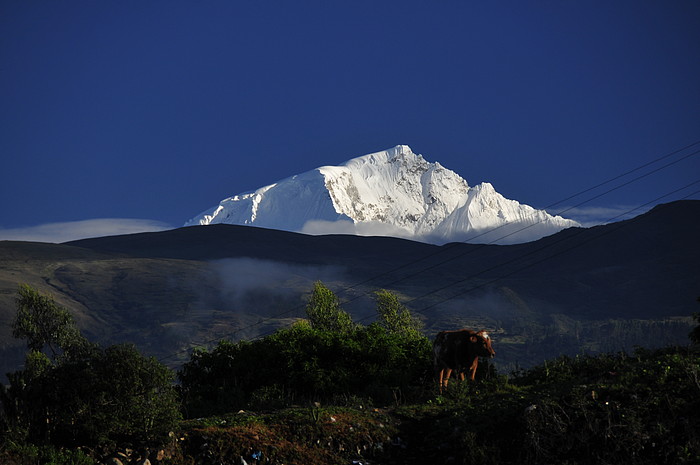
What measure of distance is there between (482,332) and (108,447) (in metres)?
18.8

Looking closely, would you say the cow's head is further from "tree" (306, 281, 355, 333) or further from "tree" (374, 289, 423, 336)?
"tree" (374, 289, 423, 336)

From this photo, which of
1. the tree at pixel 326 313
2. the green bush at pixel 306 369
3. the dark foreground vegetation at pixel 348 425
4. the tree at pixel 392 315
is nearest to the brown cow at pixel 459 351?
the green bush at pixel 306 369

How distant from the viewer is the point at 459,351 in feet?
111

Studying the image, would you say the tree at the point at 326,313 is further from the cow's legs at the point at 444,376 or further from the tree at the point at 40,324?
the cow's legs at the point at 444,376

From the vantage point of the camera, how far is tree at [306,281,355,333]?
10700cm

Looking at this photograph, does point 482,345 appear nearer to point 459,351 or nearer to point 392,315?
point 459,351

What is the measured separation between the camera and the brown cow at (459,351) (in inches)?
1310

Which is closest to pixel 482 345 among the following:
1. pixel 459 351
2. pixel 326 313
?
pixel 459 351

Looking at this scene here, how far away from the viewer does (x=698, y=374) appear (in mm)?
22078

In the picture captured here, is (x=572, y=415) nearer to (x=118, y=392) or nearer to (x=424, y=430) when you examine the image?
(x=424, y=430)

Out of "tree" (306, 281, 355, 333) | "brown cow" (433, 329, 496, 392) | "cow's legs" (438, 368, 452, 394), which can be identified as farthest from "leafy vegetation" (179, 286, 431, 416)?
"tree" (306, 281, 355, 333)

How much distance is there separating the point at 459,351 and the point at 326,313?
7829 centimetres

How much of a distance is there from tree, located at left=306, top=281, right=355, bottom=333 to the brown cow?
7138 cm

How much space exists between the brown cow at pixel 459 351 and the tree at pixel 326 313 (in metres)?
71.4
